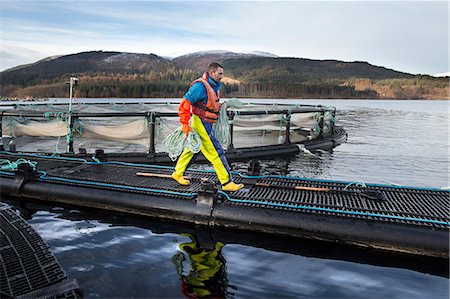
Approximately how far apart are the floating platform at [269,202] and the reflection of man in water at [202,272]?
2.69ft

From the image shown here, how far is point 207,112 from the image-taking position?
656 cm

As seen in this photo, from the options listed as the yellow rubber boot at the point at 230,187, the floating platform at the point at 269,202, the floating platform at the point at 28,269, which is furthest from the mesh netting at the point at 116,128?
the floating platform at the point at 28,269

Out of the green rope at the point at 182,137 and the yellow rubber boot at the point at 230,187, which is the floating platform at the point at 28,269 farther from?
the yellow rubber boot at the point at 230,187

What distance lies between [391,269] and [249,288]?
197 centimetres

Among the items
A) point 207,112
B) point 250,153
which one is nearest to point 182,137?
point 207,112

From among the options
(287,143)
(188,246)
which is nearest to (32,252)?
(188,246)

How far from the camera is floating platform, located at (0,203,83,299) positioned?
12.0ft

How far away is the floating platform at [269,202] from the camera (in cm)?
532

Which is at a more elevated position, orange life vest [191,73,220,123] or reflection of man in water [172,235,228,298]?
orange life vest [191,73,220,123]

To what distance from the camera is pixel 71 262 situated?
4812 mm

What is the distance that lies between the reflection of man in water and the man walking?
1.53m

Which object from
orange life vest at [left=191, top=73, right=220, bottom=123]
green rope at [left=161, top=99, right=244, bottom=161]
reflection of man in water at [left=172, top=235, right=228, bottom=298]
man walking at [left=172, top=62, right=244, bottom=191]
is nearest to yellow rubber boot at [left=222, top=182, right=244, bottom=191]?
man walking at [left=172, top=62, right=244, bottom=191]

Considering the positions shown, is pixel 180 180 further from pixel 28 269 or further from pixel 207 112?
pixel 28 269

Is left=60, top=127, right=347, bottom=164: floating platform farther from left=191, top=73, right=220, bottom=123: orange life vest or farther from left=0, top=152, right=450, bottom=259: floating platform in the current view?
left=191, top=73, right=220, bottom=123: orange life vest
